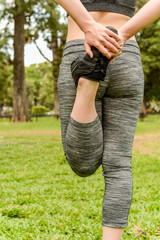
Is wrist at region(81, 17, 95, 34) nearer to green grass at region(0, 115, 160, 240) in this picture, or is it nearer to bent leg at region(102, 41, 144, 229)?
bent leg at region(102, 41, 144, 229)

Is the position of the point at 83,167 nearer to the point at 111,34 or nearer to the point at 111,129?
the point at 111,129

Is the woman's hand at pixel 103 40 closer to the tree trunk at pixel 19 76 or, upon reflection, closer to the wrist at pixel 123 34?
the wrist at pixel 123 34

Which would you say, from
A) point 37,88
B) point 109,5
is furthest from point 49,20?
point 37,88

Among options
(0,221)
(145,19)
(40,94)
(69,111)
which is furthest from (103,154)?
(40,94)

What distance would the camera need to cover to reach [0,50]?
22.4m

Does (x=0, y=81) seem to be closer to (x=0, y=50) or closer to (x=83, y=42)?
(x=0, y=50)

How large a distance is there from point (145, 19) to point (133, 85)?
1.15ft

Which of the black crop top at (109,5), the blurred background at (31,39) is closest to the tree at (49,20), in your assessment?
the blurred background at (31,39)

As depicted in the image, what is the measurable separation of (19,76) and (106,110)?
19630mm

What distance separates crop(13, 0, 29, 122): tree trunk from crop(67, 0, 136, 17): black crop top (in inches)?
762

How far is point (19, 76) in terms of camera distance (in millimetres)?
20750

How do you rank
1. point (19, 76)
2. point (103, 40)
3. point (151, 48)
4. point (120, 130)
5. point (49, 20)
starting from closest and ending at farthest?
1. point (103, 40)
2. point (120, 130)
3. point (49, 20)
4. point (19, 76)
5. point (151, 48)

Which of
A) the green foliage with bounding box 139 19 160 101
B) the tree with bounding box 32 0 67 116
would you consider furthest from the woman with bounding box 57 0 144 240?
the green foliage with bounding box 139 19 160 101

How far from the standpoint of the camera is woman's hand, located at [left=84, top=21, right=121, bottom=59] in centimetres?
150
